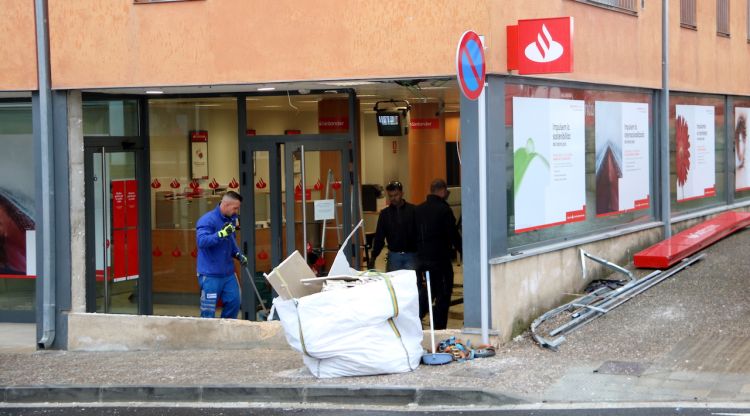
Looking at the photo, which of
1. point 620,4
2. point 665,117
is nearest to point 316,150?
point 620,4

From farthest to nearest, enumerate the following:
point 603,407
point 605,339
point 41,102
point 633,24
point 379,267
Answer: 1. point 379,267
2. point 633,24
3. point 41,102
4. point 605,339
5. point 603,407

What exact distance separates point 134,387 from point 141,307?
386 cm

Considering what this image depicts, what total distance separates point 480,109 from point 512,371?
2546mm

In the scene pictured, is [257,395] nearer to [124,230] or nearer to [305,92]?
[305,92]

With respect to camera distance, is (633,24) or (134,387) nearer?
(134,387)

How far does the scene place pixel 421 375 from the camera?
9.87 m

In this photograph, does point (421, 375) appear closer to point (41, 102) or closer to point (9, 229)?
point (41, 102)

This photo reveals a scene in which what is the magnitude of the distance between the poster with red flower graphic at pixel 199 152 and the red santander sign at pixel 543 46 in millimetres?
4691

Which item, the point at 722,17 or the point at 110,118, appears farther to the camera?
the point at 722,17

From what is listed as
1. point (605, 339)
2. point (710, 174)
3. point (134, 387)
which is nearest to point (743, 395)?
point (605, 339)

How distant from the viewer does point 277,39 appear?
38.0ft

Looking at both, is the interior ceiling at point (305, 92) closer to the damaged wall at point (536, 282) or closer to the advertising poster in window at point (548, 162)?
the advertising poster in window at point (548, 162)

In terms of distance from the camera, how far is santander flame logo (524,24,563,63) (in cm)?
1098

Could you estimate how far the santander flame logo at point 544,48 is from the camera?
10984 millimetres
